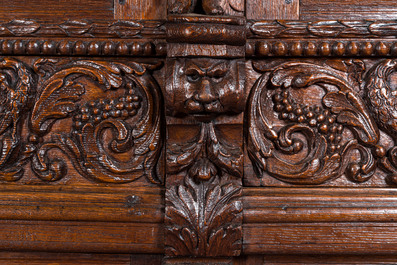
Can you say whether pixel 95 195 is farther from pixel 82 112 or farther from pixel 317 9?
pixel 317 9

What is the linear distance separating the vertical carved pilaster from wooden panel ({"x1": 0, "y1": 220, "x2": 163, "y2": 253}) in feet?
0.13

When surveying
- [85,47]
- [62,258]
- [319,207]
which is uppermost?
[85,47]

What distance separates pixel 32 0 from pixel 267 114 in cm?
43

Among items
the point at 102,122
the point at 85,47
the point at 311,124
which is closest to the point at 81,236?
the point at 102,122

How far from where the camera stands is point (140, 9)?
0.59m

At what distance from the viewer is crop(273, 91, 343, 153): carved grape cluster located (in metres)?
0.58

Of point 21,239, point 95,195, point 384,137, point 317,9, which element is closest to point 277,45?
point 317,9

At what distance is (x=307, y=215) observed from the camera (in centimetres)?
57

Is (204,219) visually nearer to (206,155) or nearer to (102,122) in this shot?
(206,155)

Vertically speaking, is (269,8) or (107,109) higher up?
(269,8)

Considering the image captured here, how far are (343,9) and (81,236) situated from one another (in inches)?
22.1

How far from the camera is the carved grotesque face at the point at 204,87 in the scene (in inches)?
20.8

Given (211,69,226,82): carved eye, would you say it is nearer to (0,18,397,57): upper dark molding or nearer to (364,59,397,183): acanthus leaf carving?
(0,18,397,57): upper dark molding

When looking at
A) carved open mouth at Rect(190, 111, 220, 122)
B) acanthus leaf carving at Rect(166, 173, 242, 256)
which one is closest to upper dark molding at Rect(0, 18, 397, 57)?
carved open mouth at Rect(190, 111, 220, 122)
